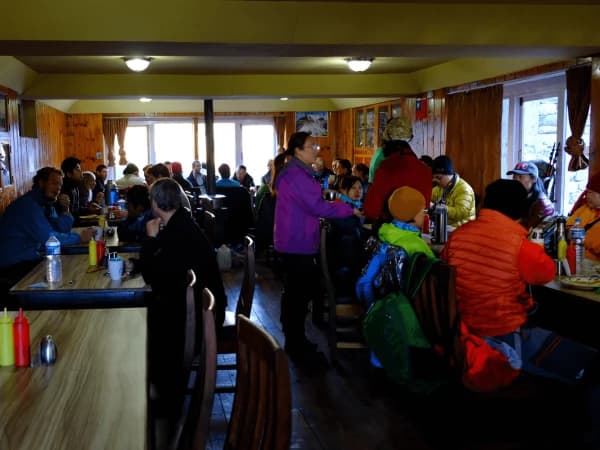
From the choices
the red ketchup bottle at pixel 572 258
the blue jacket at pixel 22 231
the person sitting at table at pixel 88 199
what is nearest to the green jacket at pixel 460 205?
the red ketchup bottle at pixel 572 258

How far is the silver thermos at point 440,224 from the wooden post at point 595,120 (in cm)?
183

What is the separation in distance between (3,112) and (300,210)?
541 cm

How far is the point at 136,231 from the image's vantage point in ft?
17.5

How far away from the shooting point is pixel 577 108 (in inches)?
243

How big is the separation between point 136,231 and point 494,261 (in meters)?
3.16

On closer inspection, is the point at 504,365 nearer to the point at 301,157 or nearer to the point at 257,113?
the point at 301,157

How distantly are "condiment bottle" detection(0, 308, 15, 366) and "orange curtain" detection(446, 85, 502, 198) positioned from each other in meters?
6.40

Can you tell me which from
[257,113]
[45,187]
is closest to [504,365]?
[45,187]

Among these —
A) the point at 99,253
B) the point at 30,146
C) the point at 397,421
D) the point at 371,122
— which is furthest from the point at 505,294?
the point at 371,122

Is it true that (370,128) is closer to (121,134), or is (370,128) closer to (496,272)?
(121,134)

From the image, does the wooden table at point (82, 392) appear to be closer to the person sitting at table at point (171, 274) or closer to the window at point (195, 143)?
the person sitting at table at point (171, 274)

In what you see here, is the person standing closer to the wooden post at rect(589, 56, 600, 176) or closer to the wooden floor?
the wooden post at rect(589, 56, 600, 176)

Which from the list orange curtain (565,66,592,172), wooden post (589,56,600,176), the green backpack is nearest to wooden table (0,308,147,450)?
the green backpack

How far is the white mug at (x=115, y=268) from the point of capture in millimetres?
3604
